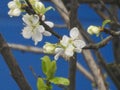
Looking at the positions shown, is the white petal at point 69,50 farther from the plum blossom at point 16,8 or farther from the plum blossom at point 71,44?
the plum blossom at point 16,8

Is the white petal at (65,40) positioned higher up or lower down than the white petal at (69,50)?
higher up

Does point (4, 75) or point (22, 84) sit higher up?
point (4, 75)

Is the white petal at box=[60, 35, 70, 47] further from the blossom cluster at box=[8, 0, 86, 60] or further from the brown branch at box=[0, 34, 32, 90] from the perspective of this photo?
the brown branch at box=[0, 34, 32, 90]

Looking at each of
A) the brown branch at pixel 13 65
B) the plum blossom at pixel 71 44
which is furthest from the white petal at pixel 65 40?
the brown branch at pixel 13 65

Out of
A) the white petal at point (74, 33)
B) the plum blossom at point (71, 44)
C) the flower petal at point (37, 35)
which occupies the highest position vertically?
the flower petal at point (37, 35)

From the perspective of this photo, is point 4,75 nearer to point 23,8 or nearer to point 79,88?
point 79,88

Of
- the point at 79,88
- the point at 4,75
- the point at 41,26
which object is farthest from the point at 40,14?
the point at 79,88
